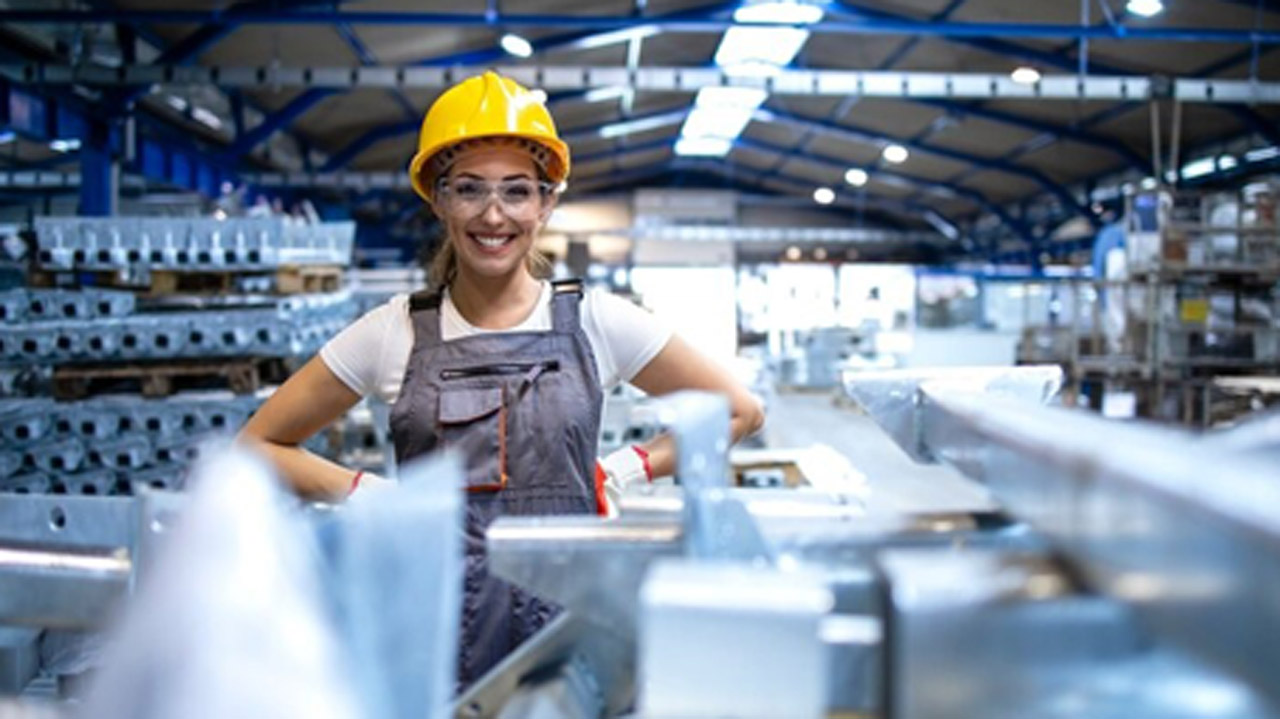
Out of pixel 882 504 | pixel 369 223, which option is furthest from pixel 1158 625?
pixel 369 223

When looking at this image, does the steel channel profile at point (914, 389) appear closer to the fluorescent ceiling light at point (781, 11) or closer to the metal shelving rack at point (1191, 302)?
the fluorescent ceiling light at point (781, 11)

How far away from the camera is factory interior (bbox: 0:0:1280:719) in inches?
23.0

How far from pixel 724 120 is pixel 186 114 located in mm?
8395

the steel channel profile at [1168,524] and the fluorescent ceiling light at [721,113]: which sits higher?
the fluorescent ceiling light at [721,113]

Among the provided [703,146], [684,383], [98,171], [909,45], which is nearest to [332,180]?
[98,171]

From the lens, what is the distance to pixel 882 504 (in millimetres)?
7457

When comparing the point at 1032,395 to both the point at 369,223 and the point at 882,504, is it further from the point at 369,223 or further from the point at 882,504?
the point at 369,223

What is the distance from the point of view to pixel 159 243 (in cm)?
549

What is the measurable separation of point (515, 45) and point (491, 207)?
28.3ft

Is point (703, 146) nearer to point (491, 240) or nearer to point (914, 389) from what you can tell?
point (491, 240)

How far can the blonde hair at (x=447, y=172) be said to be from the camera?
2.03 metres

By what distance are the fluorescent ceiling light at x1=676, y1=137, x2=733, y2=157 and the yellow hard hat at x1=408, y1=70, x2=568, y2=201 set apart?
644 inches

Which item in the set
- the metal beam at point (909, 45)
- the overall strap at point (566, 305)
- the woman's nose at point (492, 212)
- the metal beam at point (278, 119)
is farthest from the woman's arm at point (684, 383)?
the metal beam at point (278, 119)

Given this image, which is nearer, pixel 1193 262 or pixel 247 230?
pixel 247 230
